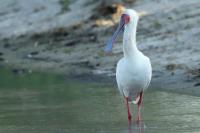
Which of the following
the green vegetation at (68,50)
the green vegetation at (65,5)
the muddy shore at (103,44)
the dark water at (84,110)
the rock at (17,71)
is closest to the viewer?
the dark water at (84,110)

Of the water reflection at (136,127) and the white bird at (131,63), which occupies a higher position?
the white bird at (131,63)

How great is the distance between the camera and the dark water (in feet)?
36.9

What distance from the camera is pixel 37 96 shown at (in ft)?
50.5

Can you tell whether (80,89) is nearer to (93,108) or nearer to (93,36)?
(93,108)

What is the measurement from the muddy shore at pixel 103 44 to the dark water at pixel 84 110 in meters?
0.89

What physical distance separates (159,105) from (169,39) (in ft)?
19.5

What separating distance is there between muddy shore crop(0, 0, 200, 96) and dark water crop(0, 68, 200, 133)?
0.89 meters

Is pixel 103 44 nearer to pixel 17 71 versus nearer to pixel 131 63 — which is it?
pixel 17 71

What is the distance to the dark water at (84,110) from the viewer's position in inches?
443

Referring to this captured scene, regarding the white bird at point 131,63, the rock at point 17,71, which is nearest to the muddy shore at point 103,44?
the rock at point 17,71

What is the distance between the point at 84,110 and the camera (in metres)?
13.0

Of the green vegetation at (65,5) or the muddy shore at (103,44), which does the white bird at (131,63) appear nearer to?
the muddy shore at (103,44)

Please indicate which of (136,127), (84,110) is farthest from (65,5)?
(136,127)

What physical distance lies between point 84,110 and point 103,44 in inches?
317
